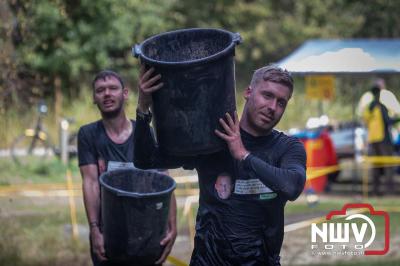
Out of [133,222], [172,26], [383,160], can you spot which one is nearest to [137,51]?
[133,222]

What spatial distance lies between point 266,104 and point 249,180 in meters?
0.35

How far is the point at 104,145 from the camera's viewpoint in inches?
226

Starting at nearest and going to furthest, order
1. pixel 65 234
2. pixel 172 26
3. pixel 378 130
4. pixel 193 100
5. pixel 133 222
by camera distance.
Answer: pixel 193 100, pixel 133 222, pixel 65 234, pixel 378 130, pixel 172 26

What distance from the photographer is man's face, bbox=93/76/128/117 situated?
5723mm

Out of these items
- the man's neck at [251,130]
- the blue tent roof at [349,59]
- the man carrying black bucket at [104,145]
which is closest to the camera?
the man's neck at [251,130]

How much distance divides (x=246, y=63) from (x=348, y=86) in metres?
3.98

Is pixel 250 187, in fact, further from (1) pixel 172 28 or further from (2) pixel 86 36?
(1) pixel 172 28

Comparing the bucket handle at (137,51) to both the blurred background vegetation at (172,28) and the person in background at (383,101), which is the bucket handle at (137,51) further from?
the blurred background vegetation at (172,28)

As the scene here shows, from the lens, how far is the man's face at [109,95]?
18.8ft

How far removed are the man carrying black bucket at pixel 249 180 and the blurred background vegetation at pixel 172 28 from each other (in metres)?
13.8

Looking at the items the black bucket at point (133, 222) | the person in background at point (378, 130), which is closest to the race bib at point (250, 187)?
the black bucket at point (133, 222)

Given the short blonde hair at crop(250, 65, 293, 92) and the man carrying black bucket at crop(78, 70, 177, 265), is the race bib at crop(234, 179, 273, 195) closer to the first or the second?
the short blonde hair at crop(250, 65, 293, 92)

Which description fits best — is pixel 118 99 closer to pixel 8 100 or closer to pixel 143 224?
pixel 143 224

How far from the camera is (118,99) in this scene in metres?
5.76
